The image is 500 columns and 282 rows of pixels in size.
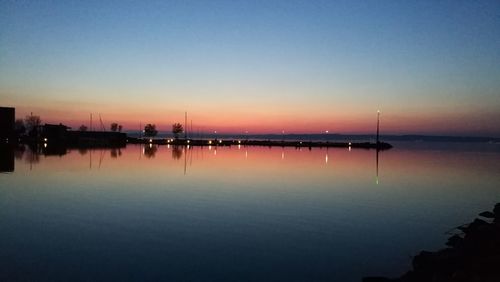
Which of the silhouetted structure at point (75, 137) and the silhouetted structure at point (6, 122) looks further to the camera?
the silhouetted structure at point (75, 137)

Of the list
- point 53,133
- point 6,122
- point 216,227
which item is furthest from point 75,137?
point 216,227

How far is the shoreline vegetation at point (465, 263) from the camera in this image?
8742mm

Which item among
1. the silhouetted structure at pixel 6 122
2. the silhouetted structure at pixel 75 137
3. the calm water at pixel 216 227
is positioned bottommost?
the calm water at pixel 216 227

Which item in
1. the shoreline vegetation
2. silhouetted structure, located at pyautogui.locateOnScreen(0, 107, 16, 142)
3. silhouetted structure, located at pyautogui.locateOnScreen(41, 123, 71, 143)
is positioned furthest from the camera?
silhouetted structure, located at pyautogui.locateOnScreen(41, 123, 71, 143)

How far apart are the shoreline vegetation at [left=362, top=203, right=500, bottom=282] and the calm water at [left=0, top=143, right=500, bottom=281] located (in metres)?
1.05

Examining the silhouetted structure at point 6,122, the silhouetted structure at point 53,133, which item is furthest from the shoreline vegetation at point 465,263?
the silhouetted structure at point 53,133

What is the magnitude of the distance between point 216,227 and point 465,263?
8719mm

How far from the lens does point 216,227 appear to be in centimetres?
1566

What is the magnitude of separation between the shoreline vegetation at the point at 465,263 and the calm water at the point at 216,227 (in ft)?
3.46

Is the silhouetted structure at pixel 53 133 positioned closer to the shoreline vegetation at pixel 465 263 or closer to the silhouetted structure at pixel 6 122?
the silhouetted structure at pixel 6 122

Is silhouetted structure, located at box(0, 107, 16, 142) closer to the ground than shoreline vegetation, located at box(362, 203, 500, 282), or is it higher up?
higher up

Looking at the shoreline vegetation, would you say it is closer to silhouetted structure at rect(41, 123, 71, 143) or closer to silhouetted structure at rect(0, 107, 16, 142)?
silhouetted structure at rect(0, 107, 16, 142)

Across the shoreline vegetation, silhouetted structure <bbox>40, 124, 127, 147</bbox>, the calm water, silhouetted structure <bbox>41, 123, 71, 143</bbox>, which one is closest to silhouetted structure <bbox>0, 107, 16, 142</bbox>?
silhouetted structure <bbox>40, 124, 127, 147</bbox>

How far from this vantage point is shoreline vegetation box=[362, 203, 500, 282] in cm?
874
